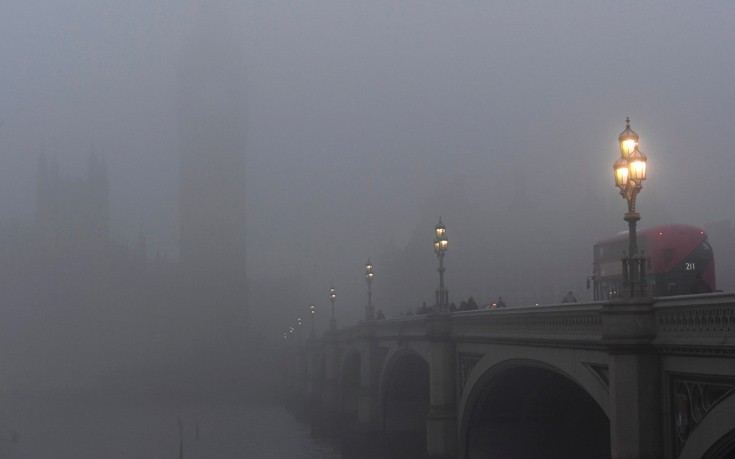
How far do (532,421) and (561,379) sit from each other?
386 centimetres

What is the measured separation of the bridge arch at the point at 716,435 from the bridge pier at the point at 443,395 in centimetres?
2010

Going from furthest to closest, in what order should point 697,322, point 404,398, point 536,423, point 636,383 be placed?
point 404,398
point 536,423
point 636,383
point 697,322

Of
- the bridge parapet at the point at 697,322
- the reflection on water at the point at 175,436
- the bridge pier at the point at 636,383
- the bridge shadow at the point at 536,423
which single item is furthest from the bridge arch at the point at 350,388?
the bridge parapet at the point at 697,322

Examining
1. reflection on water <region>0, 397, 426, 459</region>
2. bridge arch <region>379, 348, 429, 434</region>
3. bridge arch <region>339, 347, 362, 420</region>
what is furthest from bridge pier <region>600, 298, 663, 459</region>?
bridge arch <region>339, 347, 362, 420</region>

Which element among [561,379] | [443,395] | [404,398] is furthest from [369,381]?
[561,379]

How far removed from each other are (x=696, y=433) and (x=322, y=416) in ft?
248

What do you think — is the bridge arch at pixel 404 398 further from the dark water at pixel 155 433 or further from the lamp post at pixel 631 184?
the lamp post at pixel 631 184

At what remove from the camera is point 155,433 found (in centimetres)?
10825

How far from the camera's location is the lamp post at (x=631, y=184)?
17.6m

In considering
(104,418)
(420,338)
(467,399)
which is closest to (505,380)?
(467,399)

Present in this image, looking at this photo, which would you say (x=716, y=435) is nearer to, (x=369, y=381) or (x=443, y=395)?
(x=443, y=395)

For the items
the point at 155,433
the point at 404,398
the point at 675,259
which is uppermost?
the point at 675,259

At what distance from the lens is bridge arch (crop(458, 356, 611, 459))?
109 ft

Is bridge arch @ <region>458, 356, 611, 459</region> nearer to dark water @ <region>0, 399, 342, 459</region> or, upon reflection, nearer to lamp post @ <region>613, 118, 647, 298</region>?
lamp post @ <region>613, 118, 647, 298</region>
